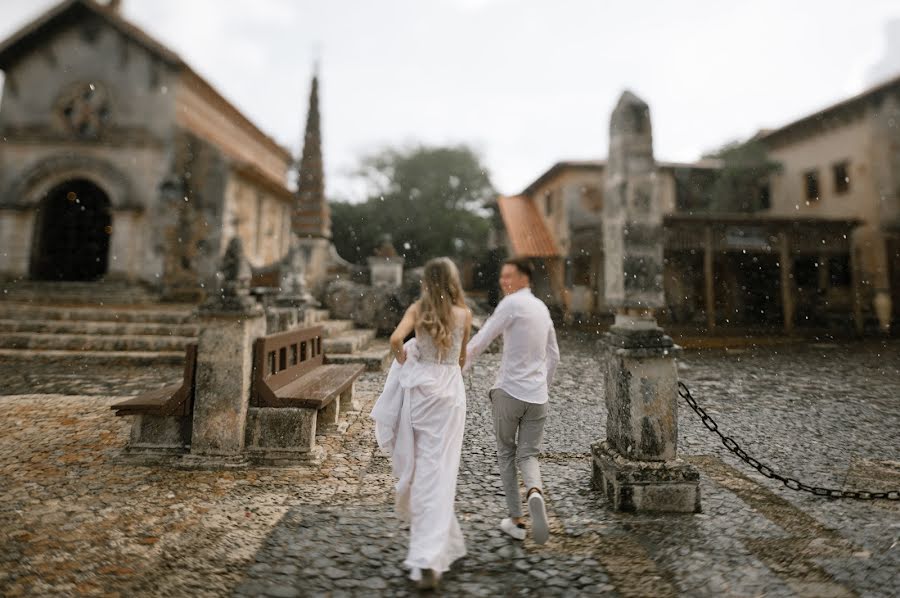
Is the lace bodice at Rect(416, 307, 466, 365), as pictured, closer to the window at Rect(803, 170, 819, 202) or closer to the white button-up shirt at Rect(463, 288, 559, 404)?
the white button-up shirt at Rect(463, 288, 559, 404)

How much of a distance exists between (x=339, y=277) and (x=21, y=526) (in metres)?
9.88

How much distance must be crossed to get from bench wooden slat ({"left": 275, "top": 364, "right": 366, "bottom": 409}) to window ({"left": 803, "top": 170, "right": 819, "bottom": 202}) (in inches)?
821

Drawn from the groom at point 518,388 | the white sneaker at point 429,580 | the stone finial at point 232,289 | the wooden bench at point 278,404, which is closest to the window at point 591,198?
the wooden bench at point 278,404

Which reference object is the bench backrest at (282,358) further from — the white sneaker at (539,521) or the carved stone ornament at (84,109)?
the carved stone ornament at (84,109)

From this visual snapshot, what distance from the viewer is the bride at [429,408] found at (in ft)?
8.56

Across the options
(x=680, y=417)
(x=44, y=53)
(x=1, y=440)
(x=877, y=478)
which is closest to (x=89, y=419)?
(x=1, y=440)

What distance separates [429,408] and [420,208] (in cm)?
2947

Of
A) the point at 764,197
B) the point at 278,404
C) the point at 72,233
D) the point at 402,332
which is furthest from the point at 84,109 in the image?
the point at 764,197

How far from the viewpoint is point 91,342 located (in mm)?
9156

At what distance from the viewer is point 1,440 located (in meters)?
4.60

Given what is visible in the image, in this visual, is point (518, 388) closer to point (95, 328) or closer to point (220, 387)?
point (220, 387)

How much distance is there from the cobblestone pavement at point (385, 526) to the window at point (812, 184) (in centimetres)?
1774

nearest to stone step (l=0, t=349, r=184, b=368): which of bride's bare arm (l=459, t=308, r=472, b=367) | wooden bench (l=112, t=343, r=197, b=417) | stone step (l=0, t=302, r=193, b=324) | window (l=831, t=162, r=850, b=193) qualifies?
stone step (l=0, t=302, r=193, b=324)

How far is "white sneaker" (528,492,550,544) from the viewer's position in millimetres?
2750
